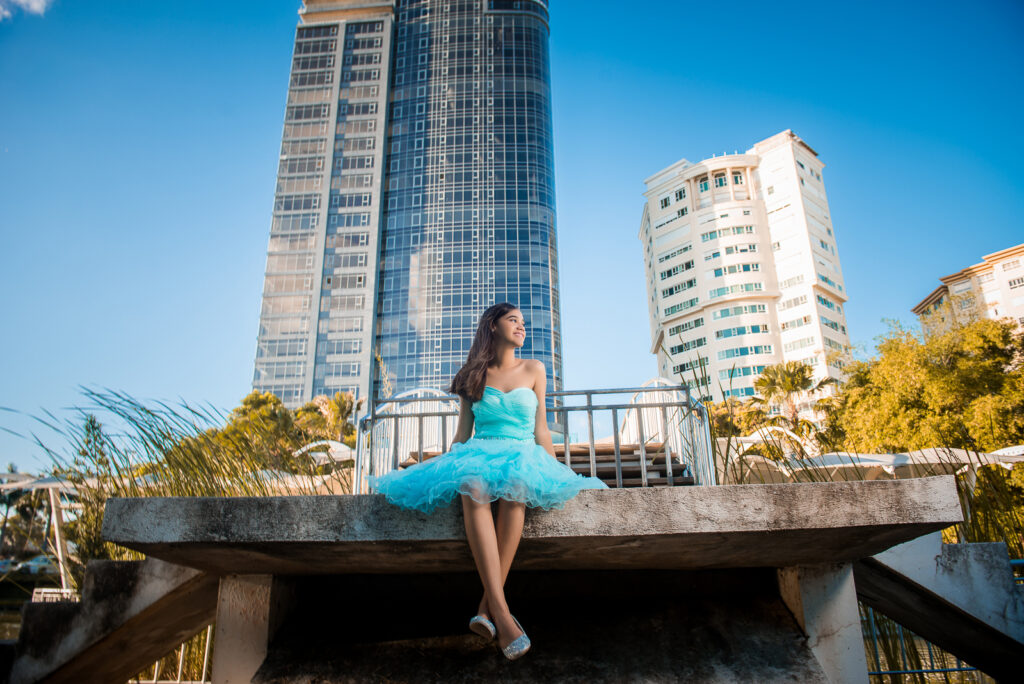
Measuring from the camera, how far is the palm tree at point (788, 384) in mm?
33344

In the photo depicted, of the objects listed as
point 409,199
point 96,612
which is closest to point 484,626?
point 96,612

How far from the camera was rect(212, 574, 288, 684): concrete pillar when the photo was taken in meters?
2.56

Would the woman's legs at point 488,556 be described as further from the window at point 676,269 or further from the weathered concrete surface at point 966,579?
the window at point 676,269

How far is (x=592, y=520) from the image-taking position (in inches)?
84.1

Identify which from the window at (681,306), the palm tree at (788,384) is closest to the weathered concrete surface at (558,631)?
the palm tree at (788,384)

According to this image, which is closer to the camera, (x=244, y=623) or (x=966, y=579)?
(x=244, y=623)

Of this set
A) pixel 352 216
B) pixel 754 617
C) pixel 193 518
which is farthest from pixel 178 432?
pixel 352 216

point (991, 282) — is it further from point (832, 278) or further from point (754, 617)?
point (754, 617)

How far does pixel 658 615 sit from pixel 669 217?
68.0 meters

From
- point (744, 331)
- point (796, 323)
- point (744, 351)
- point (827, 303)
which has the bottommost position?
point (744, 351)

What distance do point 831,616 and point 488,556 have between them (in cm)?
167

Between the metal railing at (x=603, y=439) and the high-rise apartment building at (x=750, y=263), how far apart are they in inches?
1961

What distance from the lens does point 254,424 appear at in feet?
12.8

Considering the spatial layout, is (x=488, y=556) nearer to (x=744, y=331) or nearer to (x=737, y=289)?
(x=744, y=331)
